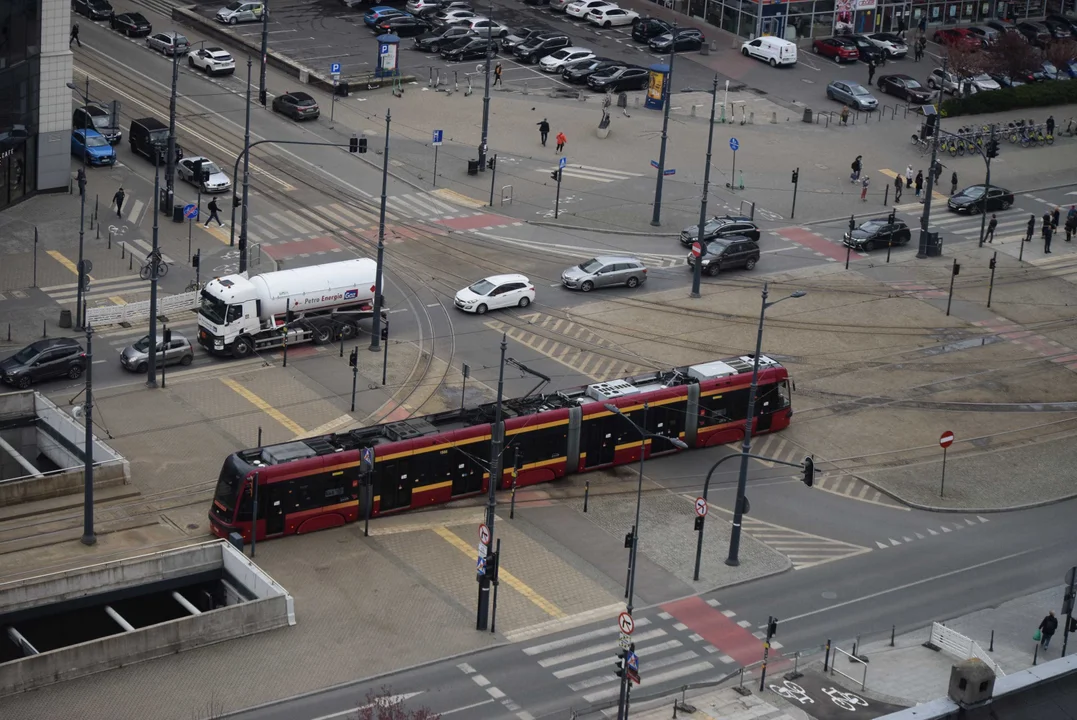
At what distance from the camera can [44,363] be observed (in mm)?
68125

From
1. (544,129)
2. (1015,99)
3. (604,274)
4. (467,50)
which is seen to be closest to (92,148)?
(544,129)

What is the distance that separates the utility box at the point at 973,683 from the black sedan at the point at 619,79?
230 ft

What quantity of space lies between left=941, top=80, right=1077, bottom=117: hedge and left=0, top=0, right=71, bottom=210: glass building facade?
5231cm

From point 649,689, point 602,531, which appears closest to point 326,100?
point 602,531

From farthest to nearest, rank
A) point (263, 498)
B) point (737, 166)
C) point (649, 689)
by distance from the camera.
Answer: point (737, 166) → point (263, 498) → point (649, 689)

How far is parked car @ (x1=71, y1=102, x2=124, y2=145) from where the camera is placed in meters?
91.4

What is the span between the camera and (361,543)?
5862 centimetres

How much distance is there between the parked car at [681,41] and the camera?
115 metres

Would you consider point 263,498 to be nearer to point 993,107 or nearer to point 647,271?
point 647,271

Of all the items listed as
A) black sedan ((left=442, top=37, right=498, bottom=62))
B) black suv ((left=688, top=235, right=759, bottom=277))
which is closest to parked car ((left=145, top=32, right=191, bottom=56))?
black sedan ((left=442, top=37, right=498, bottom=62))

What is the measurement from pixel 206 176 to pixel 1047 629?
49904 millimetres

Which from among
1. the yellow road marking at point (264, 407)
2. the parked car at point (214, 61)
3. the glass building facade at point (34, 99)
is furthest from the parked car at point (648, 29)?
the yellow road marking at point (264, 407)

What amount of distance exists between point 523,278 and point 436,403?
1156 cm

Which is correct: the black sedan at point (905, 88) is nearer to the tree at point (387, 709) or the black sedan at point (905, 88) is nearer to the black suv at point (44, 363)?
the black suv at point (44, 363)
